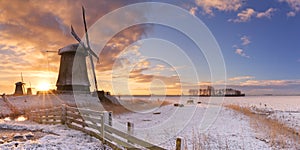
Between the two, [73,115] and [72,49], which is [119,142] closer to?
[73,115]

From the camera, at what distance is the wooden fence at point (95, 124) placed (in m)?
7.45

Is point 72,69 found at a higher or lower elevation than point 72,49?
lower

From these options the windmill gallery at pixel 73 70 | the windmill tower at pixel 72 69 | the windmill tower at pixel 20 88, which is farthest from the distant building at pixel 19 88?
the windmill tower at pixel 72 69

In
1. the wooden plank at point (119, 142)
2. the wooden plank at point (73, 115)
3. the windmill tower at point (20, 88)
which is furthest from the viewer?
the windmill tower at point (20, 88)

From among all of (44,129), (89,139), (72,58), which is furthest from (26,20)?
(89,139)

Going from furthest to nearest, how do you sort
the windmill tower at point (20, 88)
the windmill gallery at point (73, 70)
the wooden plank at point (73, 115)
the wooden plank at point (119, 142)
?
the windmill tower at point (20, 88) → the windmill gallery at point (73, 70) → the wooden plank at point (73, 115) → the wooden plank at point (119, 142)

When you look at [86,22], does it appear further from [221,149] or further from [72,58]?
[221,149]

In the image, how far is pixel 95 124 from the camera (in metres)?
10.7

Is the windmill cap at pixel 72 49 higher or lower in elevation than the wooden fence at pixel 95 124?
higher

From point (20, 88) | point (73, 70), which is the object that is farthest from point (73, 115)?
point (20, 88)

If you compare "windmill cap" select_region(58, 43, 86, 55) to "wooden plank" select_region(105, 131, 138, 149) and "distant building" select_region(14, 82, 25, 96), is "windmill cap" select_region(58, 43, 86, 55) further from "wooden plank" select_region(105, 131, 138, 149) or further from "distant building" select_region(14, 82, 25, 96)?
"wooden plank" select_region(105, 131, 138, 149)

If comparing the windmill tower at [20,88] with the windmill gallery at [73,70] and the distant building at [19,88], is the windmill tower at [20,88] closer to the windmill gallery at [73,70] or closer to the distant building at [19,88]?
the distant building at [19,88]

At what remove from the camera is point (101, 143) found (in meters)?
9.27

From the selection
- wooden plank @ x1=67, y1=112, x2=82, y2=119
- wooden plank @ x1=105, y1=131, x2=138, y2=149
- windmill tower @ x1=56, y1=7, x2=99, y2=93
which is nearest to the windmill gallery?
windmill tower @ x1=56, y1=7, x2=99, y2=93
